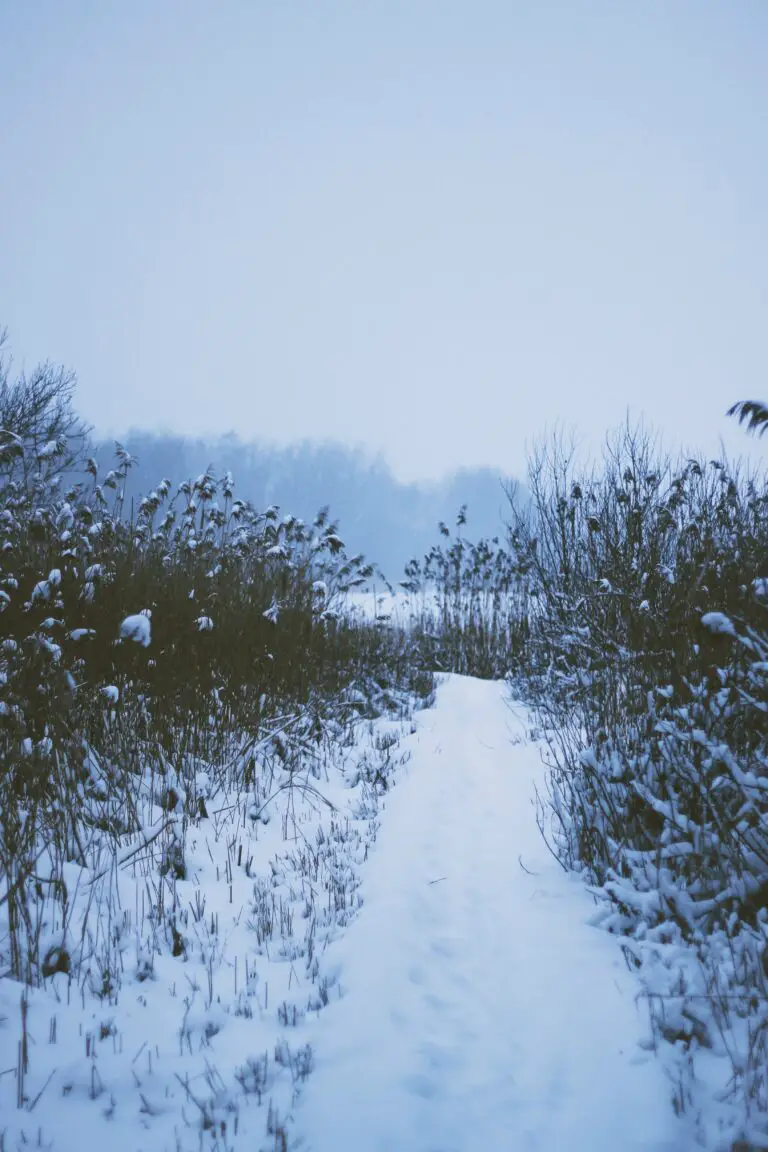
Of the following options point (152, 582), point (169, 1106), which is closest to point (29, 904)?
point (169, 1106)

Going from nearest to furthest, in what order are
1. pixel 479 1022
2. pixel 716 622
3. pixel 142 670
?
pixel 716 622
pixel 479 1022
pixel 142 670

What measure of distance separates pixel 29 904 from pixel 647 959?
109 inches

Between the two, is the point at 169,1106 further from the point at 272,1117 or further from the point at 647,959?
the point at 647,959

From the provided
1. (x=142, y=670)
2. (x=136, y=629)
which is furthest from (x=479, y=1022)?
(x=142, y=670)

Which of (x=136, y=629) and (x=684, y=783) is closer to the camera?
(x=684, y=783)

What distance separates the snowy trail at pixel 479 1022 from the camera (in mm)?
1714

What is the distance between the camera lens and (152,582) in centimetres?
615

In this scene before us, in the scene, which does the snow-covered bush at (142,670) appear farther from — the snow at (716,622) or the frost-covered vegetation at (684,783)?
the snow at (716,622)

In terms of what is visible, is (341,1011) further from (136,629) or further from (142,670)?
(142,670)

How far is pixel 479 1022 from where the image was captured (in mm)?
2178

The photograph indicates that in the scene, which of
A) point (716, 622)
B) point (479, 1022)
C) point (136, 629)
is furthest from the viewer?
point (136, 629)

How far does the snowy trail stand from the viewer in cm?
171

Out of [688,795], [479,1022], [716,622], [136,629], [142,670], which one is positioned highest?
[716,622]

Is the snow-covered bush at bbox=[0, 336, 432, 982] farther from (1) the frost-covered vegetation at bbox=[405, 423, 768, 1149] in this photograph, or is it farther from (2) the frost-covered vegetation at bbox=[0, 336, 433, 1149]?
(1) the frost-covered vegetation at bbox=[405, 423, 768, 1149]
